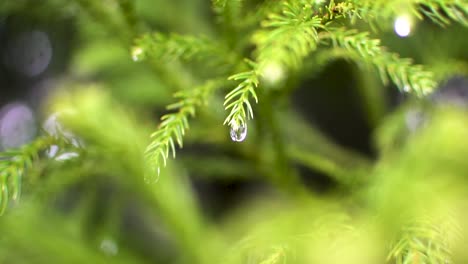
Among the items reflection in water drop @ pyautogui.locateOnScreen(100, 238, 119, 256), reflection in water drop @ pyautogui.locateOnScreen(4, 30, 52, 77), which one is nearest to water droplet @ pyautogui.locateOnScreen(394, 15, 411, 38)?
reflection in water drop @ pyautogui.locateOnScreen(100, 238, 119, 256)

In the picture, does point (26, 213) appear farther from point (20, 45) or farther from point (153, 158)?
point (20, 45)

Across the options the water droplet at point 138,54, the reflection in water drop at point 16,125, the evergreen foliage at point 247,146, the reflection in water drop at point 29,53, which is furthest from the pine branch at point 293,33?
the reflection in water drop at point 29,53

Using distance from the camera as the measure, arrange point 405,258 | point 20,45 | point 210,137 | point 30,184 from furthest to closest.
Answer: point 20,45 → point 210,137 → point 30,184 → point 405,258

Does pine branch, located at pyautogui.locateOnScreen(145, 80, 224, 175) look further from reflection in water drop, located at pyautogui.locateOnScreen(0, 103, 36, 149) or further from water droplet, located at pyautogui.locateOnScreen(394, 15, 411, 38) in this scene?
reflection in water drop, located at pyautogui.locateOnScreen(0, 103, 36, 149)

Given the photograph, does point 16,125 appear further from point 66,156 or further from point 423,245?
point 423,245

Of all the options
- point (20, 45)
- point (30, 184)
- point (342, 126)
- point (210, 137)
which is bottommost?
point (30, 184)

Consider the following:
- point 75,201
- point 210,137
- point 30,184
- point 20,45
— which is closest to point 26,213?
point 30,184

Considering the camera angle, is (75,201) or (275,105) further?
(75,201)

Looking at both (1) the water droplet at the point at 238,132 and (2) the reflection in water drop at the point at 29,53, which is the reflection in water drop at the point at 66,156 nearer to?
(1) the water droplet at the point at 238,132
